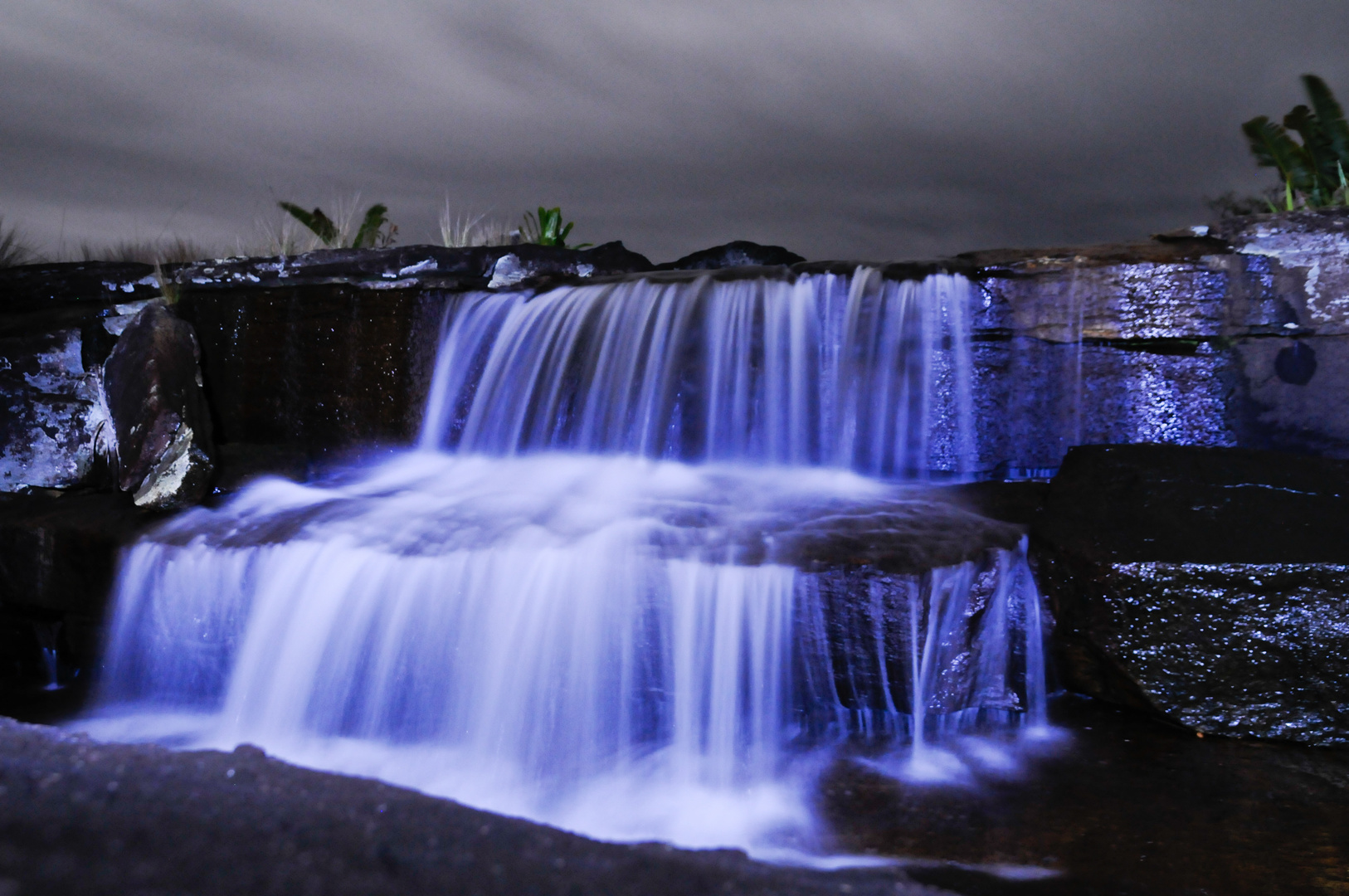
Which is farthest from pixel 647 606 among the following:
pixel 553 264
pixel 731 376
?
pixel 553 264

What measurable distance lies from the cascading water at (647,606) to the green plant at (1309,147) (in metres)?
A: 3.65

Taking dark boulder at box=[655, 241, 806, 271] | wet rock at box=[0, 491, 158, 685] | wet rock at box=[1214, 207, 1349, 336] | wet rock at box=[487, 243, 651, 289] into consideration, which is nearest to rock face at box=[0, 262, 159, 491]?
wet rock at box=[0, 491, 158, 685]

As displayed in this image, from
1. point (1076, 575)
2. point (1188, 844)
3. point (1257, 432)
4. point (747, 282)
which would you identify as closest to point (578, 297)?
point (747, 282)

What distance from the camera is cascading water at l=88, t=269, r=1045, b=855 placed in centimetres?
335

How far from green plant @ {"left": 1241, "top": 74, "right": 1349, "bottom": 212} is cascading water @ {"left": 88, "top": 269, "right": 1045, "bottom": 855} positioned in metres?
3.65

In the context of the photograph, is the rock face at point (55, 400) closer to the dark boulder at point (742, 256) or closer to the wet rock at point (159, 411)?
the wet rock at point (159, 411)

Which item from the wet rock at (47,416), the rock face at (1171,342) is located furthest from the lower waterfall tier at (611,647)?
the wet rock at (47,416)

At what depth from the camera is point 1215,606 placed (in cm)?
327

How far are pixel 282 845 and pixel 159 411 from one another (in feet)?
16.8

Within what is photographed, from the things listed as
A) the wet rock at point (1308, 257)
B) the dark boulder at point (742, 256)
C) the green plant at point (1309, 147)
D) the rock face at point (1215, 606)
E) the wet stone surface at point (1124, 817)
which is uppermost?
the green plant at point (1309, 147)

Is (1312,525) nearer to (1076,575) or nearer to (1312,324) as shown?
(1076,575)

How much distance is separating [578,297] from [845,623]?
338 cm

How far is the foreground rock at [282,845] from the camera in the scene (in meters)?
1.03

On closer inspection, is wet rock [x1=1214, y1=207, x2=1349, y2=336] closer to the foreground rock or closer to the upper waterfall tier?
the upper waterfall tier
